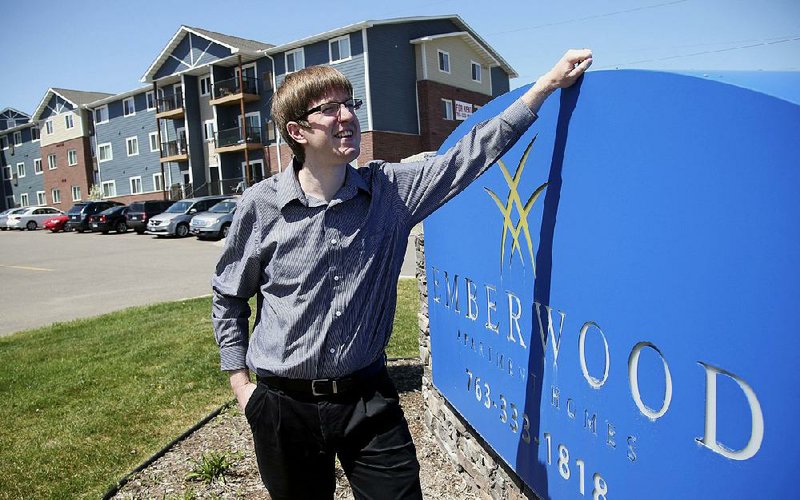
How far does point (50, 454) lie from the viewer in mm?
4352

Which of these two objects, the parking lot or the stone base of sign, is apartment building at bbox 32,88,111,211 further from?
the stone base of sign

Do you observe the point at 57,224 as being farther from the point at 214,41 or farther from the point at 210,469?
the point at 210,469

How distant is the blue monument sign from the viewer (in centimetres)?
140

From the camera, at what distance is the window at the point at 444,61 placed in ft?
107

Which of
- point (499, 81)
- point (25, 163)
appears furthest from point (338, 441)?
point (25, 163)

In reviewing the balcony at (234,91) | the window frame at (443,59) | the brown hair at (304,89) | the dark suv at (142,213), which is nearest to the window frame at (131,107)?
the balcony at (234,91)

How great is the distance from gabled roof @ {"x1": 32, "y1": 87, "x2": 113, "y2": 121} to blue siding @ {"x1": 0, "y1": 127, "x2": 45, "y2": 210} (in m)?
4.24

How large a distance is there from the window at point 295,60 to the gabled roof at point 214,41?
6.37ft

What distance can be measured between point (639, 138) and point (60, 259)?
1985 cm

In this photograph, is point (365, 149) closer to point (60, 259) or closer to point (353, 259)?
point (60, 259)

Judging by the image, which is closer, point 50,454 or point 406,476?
point 406,476

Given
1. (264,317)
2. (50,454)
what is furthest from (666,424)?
(50,454)

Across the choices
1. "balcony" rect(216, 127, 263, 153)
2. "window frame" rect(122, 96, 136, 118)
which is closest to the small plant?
"balcony" rect(216, 127, 263, 153)

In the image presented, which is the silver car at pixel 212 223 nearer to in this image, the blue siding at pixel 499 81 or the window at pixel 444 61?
the window at pixel 444 61
